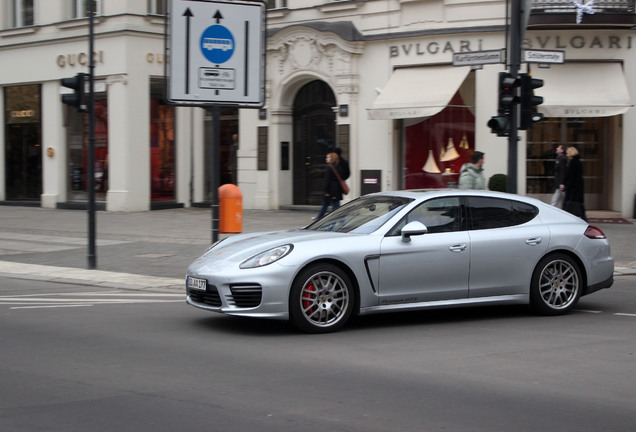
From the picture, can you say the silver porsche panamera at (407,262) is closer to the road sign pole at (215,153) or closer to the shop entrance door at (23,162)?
the road sign pole at (215,153)

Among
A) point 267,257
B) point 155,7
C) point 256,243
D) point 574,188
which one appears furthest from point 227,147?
point 267,257

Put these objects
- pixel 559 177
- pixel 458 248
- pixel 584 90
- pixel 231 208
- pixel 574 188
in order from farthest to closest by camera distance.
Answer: pixel 584 90 < pixel 559 177 < pixel 574 188 < pixel 231 208 < pixel 458 248

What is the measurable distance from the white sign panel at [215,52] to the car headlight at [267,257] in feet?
18.0

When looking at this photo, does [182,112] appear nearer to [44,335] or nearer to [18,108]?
[18,108]

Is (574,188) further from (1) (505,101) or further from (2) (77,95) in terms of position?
(2) (77,95)

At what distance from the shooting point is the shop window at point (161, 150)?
26.5m

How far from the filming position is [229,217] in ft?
54.1

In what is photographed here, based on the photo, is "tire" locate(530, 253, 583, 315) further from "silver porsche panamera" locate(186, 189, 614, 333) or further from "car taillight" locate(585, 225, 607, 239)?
"car taillight" locate(585, 225, 607, 239)

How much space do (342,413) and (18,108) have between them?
2575cm

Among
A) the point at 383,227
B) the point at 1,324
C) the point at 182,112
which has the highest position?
the point at 182,112

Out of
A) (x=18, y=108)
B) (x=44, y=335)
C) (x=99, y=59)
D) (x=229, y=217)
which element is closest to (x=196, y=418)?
(x=44, y=335)

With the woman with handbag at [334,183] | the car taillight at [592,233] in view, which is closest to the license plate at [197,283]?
the car taillight at [592,233]

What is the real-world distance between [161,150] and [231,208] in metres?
11.0

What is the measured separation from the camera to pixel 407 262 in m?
8.49
